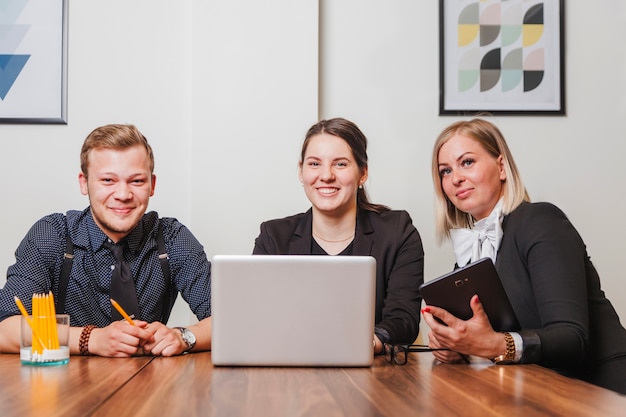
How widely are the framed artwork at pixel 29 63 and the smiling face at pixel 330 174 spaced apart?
3.80 ft

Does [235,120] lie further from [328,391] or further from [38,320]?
[328,391]

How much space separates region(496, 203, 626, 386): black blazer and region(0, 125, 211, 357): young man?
913 mm

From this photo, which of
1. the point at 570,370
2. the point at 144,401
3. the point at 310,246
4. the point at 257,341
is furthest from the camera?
the point at 310,246

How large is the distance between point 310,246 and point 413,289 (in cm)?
38

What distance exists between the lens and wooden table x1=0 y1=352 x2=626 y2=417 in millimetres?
1054

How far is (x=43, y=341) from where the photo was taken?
4.99 ft

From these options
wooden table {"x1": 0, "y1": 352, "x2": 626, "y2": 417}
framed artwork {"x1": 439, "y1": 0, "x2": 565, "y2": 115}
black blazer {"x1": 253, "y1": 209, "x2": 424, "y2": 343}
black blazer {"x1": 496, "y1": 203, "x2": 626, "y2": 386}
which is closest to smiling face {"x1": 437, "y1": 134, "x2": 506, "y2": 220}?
black blazer {"x1": 496, "y1": 203, "x2": 626, "y2": 386}

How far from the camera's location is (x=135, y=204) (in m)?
2.20

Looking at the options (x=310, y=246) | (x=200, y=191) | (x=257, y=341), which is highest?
(x=200, y=191)

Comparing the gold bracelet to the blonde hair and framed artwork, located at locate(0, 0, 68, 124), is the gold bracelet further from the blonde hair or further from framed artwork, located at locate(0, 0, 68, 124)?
framed artwork, located at locate(0, 0, 68, 124)

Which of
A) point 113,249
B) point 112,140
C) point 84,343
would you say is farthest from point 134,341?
point 112,140

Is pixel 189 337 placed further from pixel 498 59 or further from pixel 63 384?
pixel 498 59

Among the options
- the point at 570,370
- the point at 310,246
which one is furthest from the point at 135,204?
the point at 570,370

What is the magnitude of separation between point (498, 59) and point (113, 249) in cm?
178
